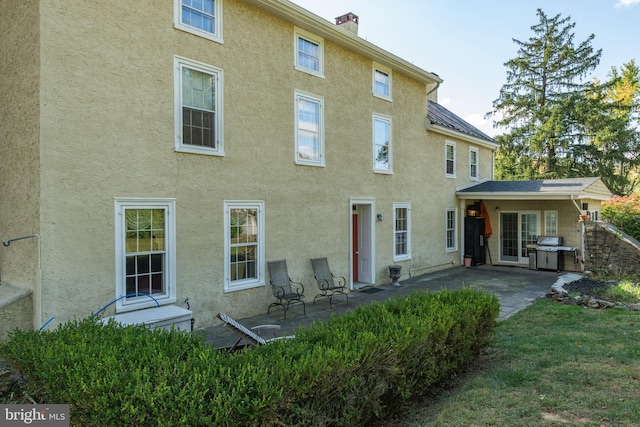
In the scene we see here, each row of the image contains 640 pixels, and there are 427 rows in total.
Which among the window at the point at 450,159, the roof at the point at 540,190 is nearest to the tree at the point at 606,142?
the roof at the point at 540,190

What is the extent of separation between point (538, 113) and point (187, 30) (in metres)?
25.2

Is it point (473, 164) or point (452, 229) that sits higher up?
point (473, 164)

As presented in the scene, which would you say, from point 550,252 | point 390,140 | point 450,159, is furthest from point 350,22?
point 550,252

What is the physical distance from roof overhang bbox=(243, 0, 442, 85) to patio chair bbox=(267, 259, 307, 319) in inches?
215

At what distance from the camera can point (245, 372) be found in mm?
2980

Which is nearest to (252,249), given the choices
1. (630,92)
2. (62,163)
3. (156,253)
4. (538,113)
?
(156,253)

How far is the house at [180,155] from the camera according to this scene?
587 cm

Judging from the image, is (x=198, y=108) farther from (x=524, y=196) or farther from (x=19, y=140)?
(x=524, y=196)

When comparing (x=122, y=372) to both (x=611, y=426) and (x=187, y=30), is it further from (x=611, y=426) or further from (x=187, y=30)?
(x=187, y=30)

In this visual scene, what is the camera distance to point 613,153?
2439 cm

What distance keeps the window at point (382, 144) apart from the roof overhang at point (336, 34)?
1672mm

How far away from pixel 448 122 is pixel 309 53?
8.28 meters

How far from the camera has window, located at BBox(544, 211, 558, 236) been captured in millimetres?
15141

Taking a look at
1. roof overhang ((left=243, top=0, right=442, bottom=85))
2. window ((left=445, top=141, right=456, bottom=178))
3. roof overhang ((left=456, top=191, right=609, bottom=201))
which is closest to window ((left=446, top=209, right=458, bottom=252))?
roof overhang ((left=456, top=191, right=609, bottom=201))
